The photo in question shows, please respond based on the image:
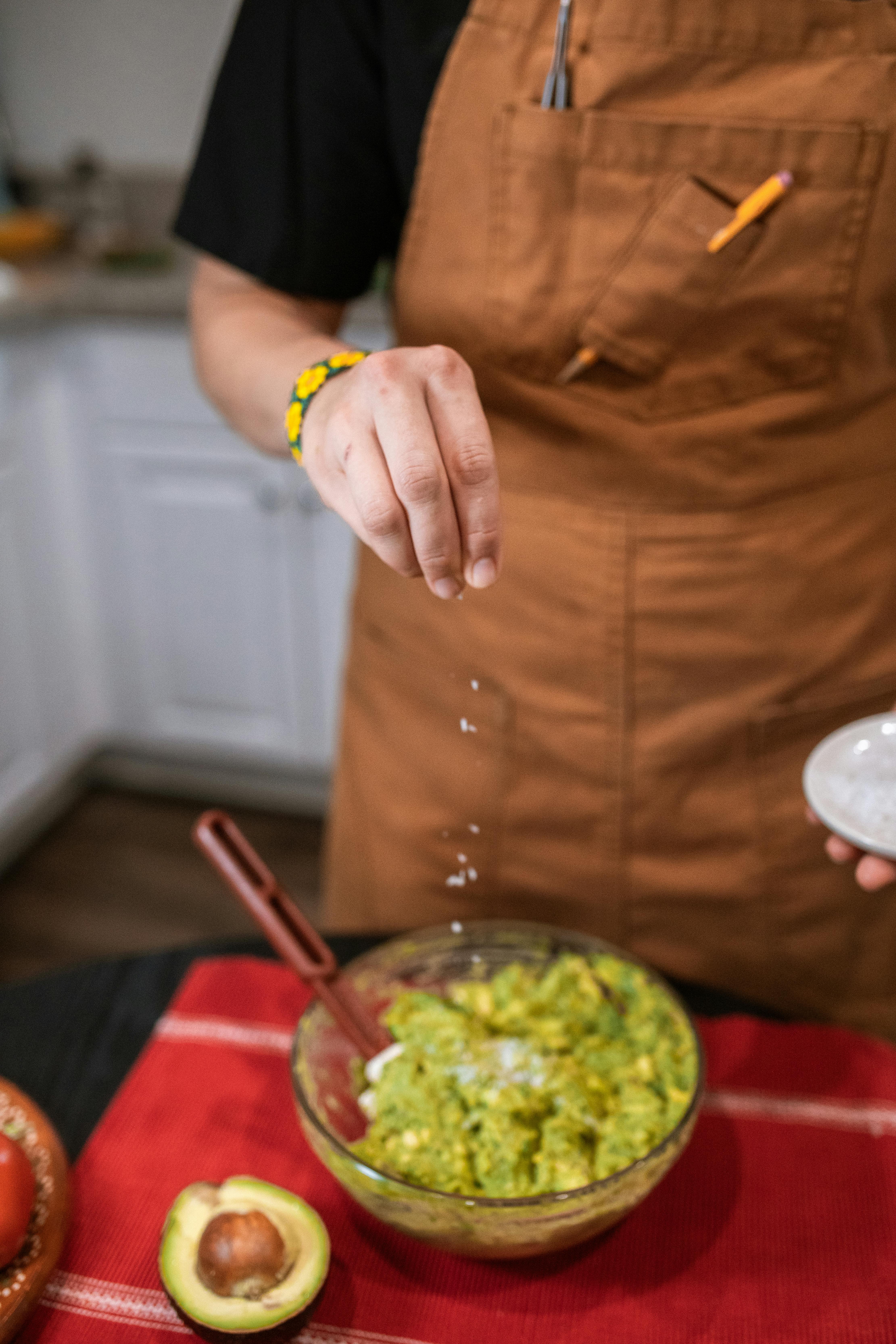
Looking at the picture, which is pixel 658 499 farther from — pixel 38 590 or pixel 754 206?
pixel 38 590

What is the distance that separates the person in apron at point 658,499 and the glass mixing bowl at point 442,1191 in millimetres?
70

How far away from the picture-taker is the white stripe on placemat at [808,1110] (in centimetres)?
77

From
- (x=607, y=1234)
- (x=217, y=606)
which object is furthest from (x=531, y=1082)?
(x=217, y=606)

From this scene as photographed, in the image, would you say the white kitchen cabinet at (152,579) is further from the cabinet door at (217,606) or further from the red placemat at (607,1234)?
the red placemat at (607,1234)

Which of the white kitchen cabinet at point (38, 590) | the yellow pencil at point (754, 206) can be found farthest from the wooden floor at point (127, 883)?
the yellow pencil at point (754, 206)

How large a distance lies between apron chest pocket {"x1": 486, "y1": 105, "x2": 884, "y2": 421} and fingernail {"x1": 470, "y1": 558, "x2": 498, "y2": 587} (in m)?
0.37

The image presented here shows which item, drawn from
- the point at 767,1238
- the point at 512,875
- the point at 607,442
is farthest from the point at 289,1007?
the point at 607,442

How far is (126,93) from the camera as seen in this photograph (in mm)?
2693

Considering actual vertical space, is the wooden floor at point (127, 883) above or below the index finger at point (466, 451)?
below

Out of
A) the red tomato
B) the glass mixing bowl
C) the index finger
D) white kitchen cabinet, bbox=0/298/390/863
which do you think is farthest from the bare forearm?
white kitchen cabinet, bbox=0/298/390/863

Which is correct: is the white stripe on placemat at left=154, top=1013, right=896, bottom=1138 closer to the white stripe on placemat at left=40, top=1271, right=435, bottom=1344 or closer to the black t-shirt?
the white stripe on placemat at left=40, top=1271, right=435, bottom=1344

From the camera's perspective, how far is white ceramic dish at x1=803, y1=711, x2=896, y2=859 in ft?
2.43

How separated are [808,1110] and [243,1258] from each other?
406 millimetres

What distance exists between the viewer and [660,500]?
0.94 metres
